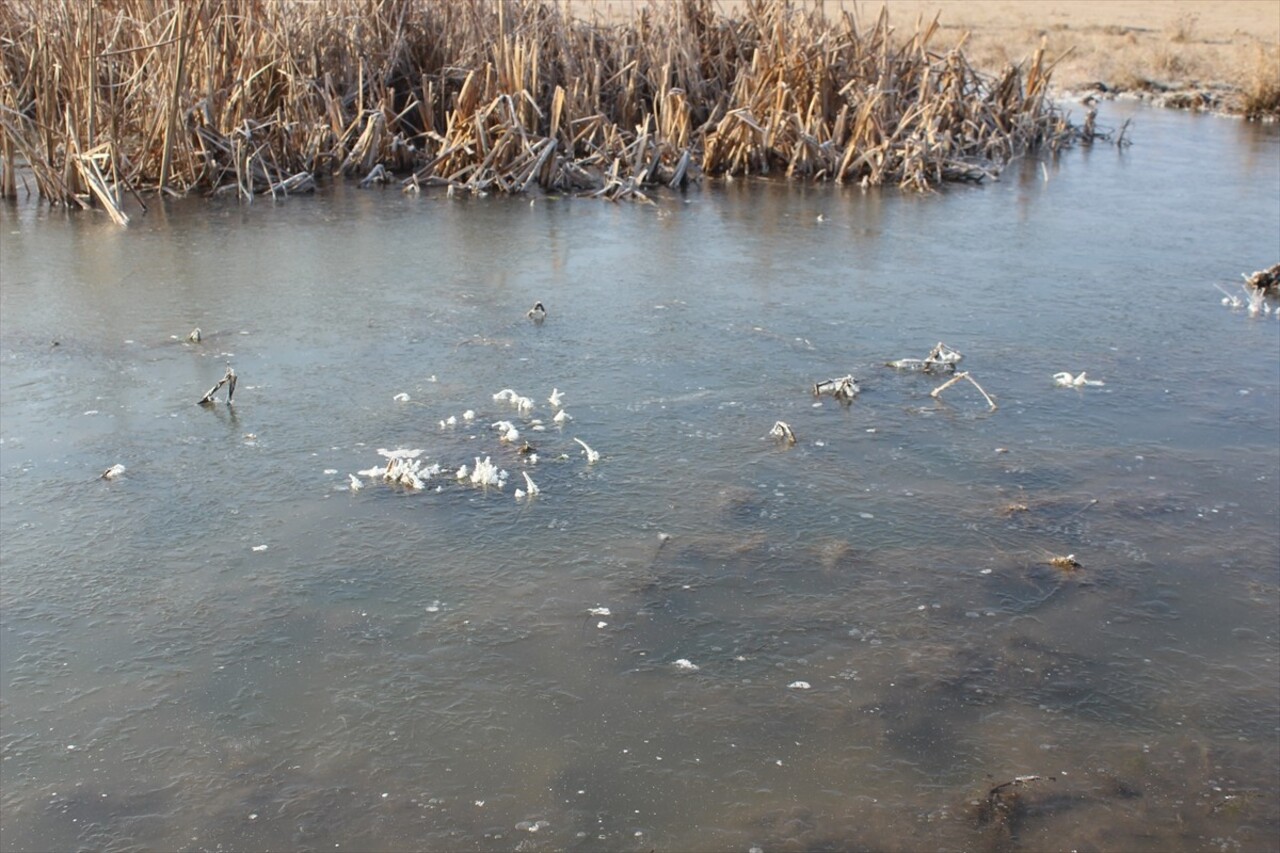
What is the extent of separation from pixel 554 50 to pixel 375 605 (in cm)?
798

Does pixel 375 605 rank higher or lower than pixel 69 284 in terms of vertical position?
lower

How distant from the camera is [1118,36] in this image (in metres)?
22.5

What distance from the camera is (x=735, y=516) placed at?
4449mm

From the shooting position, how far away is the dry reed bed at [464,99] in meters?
9.14

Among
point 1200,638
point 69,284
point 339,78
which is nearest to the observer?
point 1200,638

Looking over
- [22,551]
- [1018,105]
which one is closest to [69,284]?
[22,551]

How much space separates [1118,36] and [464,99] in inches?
652

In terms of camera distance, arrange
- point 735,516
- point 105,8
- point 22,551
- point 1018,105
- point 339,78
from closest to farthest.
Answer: point 22,551, point 735,516, point 105,8, point 339,78, point 1018,105

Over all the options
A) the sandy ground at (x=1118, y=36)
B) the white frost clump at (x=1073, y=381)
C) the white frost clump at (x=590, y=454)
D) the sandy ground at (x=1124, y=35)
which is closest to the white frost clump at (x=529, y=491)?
the white frost clump at (x=590, y=454)

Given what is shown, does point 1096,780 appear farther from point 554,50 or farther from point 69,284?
point 554,50

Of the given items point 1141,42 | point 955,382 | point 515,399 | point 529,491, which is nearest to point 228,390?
point 515,399

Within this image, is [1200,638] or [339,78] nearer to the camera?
[1200,638]

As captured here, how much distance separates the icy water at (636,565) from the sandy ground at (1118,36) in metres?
5.94

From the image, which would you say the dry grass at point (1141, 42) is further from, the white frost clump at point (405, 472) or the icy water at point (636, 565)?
the white frost clump at point (405, 472)
